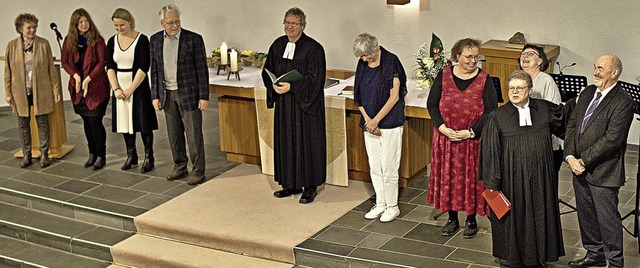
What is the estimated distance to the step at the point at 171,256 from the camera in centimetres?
659

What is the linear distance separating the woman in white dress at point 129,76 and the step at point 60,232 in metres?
0.95

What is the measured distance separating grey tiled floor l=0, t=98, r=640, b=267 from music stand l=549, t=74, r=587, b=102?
35.5 inches

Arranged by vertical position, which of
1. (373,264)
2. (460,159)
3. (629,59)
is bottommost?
(373,264)

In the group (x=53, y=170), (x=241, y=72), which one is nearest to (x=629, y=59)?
(x=241, y=72)

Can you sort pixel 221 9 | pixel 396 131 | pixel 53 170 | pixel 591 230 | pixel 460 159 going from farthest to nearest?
pixel 221 9
pixel 53 170
pixel 396 131
pixel 460 159
pixel 591 230

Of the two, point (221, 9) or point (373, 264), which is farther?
point (221, 9)

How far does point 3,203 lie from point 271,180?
2.25 metres

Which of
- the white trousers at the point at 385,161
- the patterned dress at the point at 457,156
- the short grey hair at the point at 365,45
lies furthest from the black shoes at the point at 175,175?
the patterned dress at the point at 457,156

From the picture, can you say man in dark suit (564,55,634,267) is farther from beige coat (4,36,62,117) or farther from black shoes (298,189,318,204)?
beige coat (4,36,62,117)

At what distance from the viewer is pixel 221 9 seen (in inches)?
421

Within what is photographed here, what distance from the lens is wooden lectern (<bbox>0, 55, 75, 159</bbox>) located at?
8500mm

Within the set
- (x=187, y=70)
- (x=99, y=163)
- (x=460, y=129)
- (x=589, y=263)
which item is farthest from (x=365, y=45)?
(x=99, y=163)

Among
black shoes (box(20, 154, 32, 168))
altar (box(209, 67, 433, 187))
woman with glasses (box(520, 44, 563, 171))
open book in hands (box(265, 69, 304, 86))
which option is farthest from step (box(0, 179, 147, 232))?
woman with glasses (box(520, 44, 563, 171))

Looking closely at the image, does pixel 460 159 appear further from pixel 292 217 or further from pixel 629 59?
pixel 629 59
